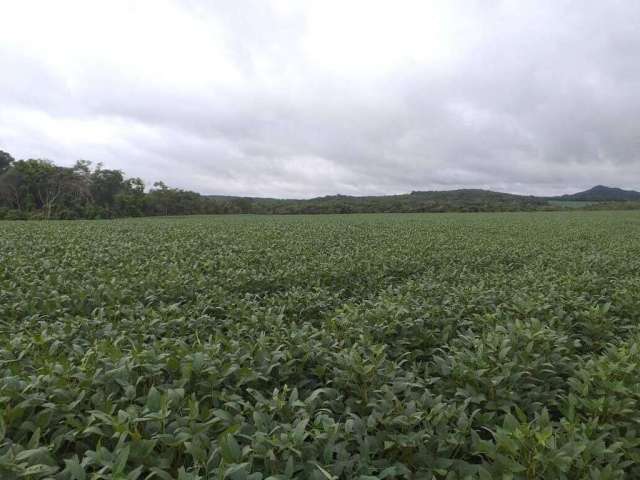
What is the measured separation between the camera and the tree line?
187 feet

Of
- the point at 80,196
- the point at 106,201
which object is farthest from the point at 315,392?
the point at 106,201

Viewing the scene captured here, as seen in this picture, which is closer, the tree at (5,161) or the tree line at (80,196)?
the tree line at (80,196)

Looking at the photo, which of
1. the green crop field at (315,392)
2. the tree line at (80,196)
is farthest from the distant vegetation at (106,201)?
the green crop field at (315,392)

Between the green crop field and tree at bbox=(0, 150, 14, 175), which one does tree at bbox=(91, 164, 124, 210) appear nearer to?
tree at bbox=(0, 150, 14, 175)

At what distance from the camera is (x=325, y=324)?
4434mm

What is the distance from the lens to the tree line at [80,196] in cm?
5688

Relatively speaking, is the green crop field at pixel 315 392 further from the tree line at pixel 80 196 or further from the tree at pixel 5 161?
the tree at pixel 5 161

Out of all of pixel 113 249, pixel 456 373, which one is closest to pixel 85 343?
pixel 456 373

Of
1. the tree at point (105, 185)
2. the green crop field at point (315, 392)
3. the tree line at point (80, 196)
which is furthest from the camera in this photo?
the tree at point (105, 185)

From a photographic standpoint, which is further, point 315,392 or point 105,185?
point 105,185

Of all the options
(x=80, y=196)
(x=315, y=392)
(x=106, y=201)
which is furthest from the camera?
(x=106, y=201)

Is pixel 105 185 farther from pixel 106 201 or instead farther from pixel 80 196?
pixel 80 196

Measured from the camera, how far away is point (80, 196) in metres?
62.8

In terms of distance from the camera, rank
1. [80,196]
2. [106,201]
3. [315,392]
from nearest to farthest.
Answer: [315,392], [80,196], [106,201]
